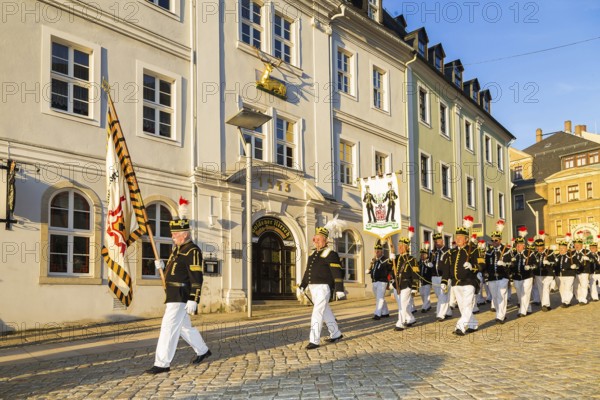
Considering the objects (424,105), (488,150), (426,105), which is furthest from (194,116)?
(488,150)

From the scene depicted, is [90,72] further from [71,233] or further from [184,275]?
[184,275]

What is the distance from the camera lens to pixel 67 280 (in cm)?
1386

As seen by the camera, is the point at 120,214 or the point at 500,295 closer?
the point at 120,214

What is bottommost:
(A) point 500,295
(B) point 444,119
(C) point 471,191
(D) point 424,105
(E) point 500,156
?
(A) point 500,295

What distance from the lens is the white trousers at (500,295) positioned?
14148 millimetres

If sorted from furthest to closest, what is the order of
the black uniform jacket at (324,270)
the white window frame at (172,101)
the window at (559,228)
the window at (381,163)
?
the window at (559,228) → the window at (381,163) → the white window frame at (172,101) → the black uniform jacket at (324,270)

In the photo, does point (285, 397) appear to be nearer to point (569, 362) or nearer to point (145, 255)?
point (569, 362)

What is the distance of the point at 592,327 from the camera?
1288 centimetres

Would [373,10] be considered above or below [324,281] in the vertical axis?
above

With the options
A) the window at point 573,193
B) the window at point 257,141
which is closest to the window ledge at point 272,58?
the window at point 257,141

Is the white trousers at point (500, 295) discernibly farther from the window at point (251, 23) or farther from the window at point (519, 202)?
the window at point (519, 202)

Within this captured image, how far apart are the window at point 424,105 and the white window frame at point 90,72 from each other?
660 inches

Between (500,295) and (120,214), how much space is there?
8532mm

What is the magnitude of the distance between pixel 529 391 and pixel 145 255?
442 inches
